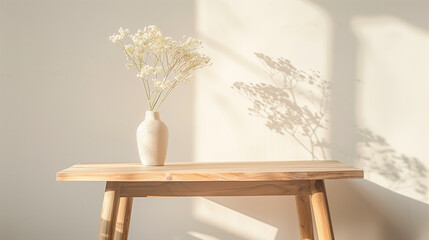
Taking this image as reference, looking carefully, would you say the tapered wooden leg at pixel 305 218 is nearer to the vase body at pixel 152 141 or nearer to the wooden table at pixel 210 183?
the wooden table at pixel 210 183

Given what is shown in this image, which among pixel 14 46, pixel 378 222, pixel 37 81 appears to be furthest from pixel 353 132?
pixel 14 46

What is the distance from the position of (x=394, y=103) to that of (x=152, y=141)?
126 cm

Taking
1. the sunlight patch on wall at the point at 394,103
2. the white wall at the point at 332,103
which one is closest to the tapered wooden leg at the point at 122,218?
the white wall at the point at 332,103

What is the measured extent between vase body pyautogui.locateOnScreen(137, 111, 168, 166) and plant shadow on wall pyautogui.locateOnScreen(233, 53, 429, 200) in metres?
0.56

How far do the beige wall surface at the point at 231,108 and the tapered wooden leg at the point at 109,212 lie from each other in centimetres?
60

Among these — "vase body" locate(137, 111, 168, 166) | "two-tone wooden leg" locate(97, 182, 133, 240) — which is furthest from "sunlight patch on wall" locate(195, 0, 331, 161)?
"two-tone wooden leg" locate(97, 182, 133, 240)

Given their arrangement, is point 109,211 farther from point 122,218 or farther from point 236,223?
point 236,223

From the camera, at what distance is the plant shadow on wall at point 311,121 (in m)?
2.31

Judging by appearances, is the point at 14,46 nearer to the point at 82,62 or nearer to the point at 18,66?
the point at 18,66

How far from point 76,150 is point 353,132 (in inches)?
57.0

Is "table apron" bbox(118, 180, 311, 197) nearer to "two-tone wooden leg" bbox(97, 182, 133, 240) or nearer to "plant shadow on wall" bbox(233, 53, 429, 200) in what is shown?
"two-tone wooden leg" bbox(97, 182, 133, 240)

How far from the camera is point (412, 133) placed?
2303 millimetres

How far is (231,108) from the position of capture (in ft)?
7.72

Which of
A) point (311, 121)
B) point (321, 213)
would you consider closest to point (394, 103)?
point (311, 121)
